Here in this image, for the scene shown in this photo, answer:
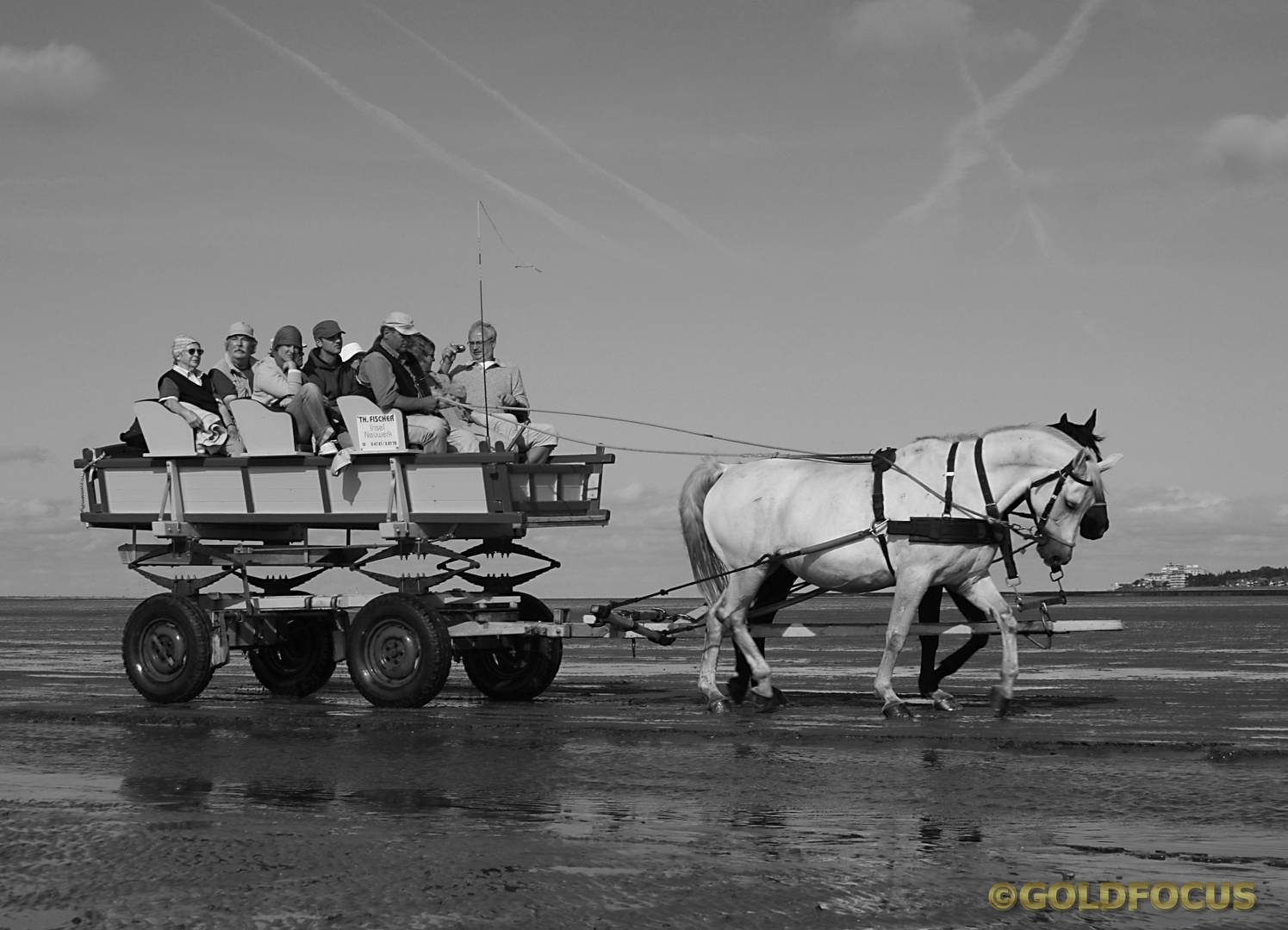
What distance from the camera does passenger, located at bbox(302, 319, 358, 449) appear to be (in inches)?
557

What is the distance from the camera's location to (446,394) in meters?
14.1

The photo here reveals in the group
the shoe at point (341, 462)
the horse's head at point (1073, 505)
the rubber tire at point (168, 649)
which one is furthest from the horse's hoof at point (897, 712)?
the rubber tire at point (168, 649)

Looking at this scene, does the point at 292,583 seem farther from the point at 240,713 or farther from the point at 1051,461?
the point at 1051,461

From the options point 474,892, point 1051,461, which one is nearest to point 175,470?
point 1051,461

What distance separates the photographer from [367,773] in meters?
9.26

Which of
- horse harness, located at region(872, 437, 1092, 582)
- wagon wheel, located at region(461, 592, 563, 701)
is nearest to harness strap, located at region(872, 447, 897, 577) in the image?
horse harness, located at region(872, 437, 1092, 582)

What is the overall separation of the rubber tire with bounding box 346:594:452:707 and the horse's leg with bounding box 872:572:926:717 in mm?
Answer: 3344

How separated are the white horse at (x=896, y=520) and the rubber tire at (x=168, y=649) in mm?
4322

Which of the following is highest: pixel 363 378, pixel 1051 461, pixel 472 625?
pixel 363 378

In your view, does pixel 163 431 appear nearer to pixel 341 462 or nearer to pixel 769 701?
pixel 341 462

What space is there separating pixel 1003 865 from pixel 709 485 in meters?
7.41

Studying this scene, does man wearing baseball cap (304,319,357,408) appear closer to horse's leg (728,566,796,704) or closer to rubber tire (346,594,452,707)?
rubber tire (346,594,452,707)

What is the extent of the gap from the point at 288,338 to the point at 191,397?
0.96m

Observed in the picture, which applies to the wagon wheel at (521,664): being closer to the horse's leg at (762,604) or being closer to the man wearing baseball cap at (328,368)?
the horse's leg at (762,604)
